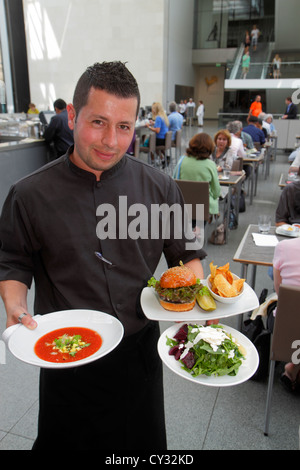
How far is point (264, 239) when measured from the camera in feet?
9.11

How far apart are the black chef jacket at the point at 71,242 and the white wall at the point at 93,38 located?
14.4m

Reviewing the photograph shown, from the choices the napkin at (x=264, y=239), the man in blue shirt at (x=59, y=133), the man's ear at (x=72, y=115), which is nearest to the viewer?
the man's ear at (x=72, y=115)

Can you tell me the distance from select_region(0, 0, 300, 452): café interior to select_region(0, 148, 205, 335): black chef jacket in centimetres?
40

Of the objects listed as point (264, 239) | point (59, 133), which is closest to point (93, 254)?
point (264, 239)

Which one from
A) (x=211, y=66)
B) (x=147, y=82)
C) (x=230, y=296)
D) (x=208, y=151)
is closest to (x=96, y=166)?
(x=230, y=296)

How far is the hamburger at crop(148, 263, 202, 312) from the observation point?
44.6 inches

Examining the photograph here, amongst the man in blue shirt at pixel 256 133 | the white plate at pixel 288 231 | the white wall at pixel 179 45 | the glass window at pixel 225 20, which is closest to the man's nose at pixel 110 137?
the white plate at pixel 288 231

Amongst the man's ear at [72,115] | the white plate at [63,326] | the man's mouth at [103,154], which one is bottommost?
the white plate at [63,326]

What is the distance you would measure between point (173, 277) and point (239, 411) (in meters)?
1.33

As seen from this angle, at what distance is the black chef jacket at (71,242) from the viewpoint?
1.08 m

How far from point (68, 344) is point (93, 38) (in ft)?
52.5

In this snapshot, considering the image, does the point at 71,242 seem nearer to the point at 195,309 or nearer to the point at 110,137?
the point at 110,137

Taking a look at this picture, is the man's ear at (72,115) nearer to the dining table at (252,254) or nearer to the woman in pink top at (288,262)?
the woman in pink top at (288,262)

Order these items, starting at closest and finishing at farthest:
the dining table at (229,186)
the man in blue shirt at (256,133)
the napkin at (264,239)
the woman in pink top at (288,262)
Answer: the woman in pink top at (288,262)
the napkin at (264,239)
the dining table at (229,186)
the man in blue shirt at (256,133)
